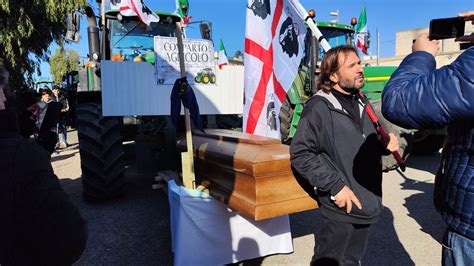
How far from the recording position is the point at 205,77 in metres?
4.56

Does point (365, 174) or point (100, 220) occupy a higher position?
point (365, 174)

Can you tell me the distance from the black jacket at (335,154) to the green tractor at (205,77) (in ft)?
8.49

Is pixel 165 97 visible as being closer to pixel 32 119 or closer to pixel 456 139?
pixel 32 119

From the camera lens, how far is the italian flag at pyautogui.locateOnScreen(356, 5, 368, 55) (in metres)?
8.64

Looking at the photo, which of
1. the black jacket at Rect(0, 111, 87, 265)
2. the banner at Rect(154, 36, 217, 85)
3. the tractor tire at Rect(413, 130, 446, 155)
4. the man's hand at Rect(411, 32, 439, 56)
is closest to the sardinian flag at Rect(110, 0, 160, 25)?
the banner at Rect(154, 36, 217, 85)

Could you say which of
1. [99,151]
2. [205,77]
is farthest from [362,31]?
[99,151]

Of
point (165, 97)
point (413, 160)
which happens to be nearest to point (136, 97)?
point (165, 97)

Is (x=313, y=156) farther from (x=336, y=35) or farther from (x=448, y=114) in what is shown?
(x=336, y=35)

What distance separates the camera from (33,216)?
134 centimetres

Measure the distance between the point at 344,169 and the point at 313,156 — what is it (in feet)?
0.63

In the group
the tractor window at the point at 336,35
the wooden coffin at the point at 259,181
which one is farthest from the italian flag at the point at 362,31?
the wooden coffin at the point at 259,181

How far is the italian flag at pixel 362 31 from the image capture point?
8.64 m

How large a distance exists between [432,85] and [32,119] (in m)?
3.51

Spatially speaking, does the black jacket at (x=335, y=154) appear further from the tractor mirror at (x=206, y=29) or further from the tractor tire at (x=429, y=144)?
the tractor tire at (x=429, y=144)
